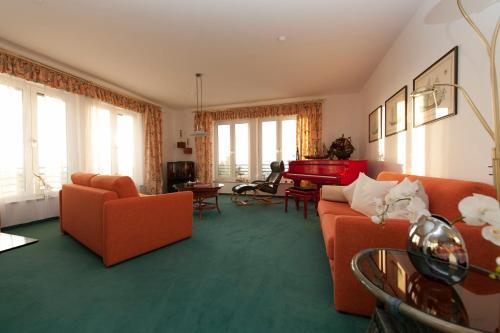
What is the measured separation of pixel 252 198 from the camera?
5547 mm

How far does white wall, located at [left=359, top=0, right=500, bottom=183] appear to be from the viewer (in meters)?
1.42

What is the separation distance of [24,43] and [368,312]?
196 inches

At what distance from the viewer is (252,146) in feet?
20.0

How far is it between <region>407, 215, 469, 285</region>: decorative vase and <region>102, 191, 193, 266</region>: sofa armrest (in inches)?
89.8

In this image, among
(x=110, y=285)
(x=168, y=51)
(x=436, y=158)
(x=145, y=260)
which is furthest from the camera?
(x=168, y=51)

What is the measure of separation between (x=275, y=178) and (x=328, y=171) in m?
1.29

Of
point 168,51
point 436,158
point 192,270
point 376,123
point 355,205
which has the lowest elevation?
point 192,270

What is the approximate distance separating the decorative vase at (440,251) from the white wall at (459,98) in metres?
1.03

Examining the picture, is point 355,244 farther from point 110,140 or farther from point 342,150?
point 110,140

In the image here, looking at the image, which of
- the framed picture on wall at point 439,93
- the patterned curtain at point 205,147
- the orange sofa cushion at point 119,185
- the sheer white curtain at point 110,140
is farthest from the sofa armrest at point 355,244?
the patterned curtain at point 205,147

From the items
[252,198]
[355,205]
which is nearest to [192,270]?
[355,205]

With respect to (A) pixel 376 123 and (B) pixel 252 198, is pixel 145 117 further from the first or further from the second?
(A) pixel 376 123

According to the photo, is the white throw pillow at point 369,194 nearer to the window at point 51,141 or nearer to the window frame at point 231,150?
the window frame at point 231,150

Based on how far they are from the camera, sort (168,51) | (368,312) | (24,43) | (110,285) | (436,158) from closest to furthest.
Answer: (368,312) < (110,285) < (436,158) < (24,43) < (168,51)
